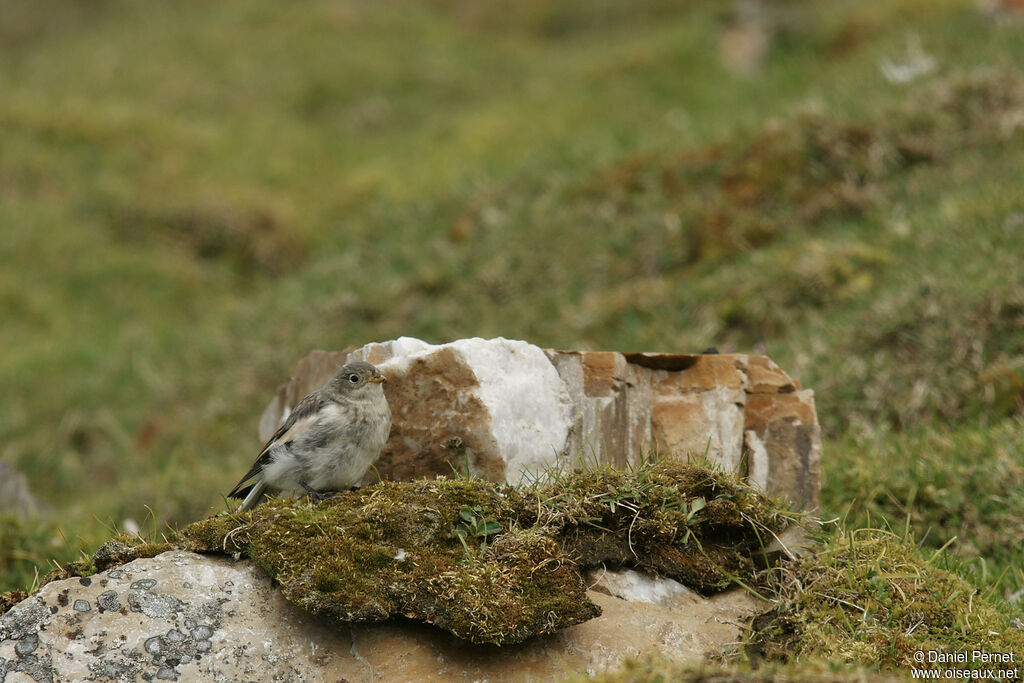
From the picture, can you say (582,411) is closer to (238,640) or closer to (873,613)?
(873,613)

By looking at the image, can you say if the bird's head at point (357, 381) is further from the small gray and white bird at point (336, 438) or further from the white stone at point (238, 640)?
the white stone at point (238, 640)

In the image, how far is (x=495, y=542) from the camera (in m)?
4.71

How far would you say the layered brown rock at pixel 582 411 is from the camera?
550 centimetres

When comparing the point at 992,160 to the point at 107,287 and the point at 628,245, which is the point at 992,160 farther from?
the point at 107,287

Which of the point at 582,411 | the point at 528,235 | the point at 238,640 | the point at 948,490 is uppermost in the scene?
the point at 528,235

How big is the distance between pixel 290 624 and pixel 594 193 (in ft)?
33.1

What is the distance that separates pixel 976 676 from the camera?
14.6 feet

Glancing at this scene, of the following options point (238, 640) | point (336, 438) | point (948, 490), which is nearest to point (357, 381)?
point (336, 438)

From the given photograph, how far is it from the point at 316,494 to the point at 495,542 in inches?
44.8

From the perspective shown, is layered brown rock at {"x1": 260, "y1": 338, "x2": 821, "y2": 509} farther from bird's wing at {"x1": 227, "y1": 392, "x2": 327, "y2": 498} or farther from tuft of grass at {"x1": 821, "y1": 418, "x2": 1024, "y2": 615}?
tuft of grass at {"x1": 821, "y1": 418, "x2": 1024, "y2": 615}

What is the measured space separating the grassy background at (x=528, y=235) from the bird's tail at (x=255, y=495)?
2.54ft

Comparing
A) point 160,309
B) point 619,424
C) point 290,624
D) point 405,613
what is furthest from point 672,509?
point 160,309

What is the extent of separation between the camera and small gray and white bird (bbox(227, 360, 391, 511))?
529 cm

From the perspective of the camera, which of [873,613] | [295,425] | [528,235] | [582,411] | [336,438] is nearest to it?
[873,613]
